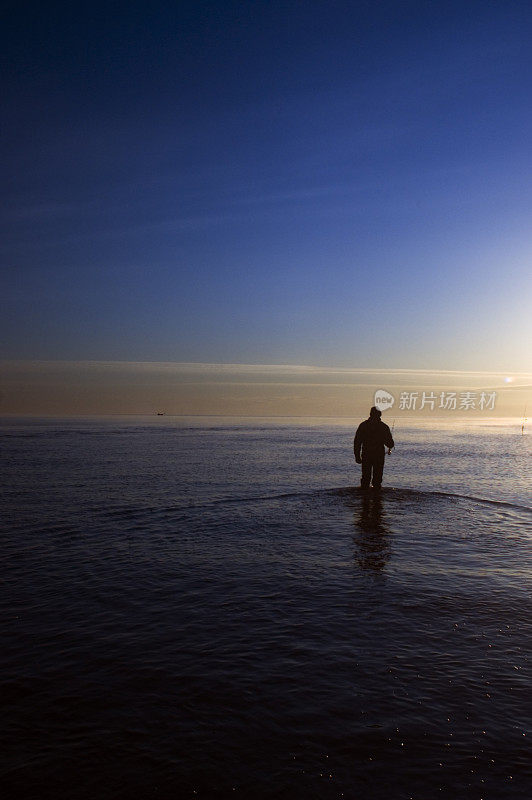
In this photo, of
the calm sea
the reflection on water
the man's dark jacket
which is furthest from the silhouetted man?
the calm sea

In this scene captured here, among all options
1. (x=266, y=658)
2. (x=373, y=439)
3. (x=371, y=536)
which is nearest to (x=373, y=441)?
(x=373, y=439)

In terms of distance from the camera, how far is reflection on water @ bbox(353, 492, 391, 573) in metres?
9.11

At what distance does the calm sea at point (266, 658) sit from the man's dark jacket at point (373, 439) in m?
3.70

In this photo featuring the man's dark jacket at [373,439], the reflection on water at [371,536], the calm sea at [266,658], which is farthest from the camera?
the man's dark jacket at [373,439]

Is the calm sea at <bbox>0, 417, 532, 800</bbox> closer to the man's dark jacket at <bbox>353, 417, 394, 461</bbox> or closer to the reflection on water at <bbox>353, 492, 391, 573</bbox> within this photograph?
the reflection on water at <bbox>353, 492, 391, 573</bbox>

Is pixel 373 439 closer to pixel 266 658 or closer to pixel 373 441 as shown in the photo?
pixel 373 441

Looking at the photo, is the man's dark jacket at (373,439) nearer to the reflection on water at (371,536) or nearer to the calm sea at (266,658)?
the reflection on water at (371,536)

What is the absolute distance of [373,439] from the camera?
1623 cm

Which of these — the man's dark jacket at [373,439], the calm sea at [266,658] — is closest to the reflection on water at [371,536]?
the calm sea at [266,658]

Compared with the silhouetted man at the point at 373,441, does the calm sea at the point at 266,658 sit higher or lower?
lower

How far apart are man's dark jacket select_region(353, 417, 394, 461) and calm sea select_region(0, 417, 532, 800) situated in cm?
370

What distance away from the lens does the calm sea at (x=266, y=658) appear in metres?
3.73

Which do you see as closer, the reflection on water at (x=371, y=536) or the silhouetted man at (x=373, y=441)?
the reflection on water at (x=371, y=536)

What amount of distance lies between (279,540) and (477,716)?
6602 millimetres
